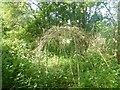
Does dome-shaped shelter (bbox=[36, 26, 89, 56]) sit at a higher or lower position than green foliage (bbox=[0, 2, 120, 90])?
higher

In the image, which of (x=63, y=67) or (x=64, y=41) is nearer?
(x=64, y=41)

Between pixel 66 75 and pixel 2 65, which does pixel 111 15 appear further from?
pixel 2 65

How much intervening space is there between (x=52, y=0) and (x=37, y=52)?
1784 millimetres

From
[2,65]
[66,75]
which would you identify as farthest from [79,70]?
[2,65]

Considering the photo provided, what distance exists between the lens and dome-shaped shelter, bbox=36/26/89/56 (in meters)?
3.13

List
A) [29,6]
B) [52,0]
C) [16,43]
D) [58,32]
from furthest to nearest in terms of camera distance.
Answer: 1. [29,6]
2. [52,0]
3. [16,43]
4. [58,32]

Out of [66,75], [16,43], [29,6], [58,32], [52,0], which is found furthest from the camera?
[29,6]

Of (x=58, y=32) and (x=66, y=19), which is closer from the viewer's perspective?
(x=58, y=32)

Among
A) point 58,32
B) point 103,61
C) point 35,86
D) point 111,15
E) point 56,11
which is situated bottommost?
point 35,86

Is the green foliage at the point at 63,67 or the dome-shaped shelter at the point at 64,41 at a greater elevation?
the dome-shaped shelter at the point at 64,41

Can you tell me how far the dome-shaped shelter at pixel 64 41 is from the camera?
3129mm

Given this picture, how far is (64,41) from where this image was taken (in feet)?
10.5

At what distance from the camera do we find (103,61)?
3.15 m

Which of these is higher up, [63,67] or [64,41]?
[64,41]
